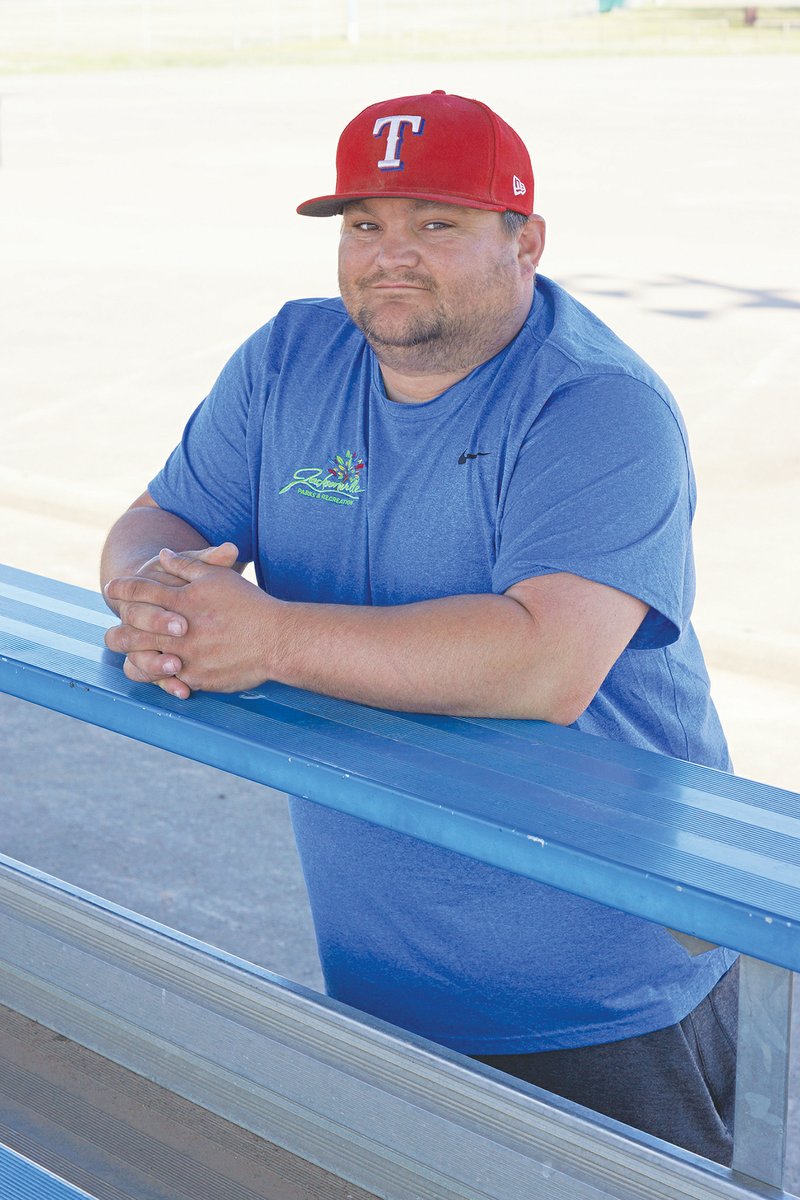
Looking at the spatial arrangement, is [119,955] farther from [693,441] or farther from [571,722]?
[693,441]

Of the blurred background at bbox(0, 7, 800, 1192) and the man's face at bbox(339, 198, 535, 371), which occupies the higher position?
the man's face at bbox(339, 198, 535, 371)

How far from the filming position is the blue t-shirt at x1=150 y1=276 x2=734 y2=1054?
1.92 metres

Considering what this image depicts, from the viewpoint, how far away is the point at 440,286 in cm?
212

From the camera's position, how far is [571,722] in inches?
76.3

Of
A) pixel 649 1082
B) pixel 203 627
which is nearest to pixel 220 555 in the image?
pixel 203 627

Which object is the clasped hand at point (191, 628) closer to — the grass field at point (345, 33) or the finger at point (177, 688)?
the finger at point (177, 688)

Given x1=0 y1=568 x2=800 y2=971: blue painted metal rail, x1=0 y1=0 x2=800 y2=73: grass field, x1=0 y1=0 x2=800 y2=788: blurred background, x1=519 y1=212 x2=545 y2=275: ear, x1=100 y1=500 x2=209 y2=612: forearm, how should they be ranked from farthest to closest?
x1=0 y1=0 x2=800 y2=73: grass field → x1=0 y1=0 x2=800 y2=788: blurred background → x1=100 y1=500 x2=209 y2=612: forearm → x1=519 y1=212 x2=545 y2=275: ear → x1=0 y1=568 x2=800 y2=971: blue painted metal rail

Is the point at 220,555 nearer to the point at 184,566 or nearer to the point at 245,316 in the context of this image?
the point at 184,566

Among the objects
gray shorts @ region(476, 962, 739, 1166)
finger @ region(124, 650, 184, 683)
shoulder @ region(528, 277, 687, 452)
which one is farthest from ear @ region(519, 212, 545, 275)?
gray shorts @ region(476, 962, 739, 1166)

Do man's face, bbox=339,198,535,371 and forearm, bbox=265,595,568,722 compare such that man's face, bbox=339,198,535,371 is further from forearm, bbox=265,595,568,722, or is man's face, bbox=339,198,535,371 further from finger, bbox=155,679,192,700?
finger, bbox=155,679,192,700

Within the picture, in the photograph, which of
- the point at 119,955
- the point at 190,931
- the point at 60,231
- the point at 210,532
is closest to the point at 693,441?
the point at 190,931

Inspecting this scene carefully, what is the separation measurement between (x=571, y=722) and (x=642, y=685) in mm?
197

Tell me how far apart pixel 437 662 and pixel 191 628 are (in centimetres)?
33

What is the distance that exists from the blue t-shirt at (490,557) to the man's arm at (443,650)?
55 millimetres
